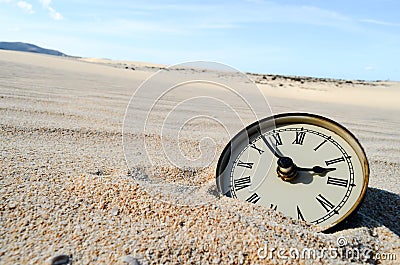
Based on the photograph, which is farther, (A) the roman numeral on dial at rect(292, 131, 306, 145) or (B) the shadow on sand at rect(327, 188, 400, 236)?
(A) the roman numeral on dial at rect(292, 131, 306, 145)

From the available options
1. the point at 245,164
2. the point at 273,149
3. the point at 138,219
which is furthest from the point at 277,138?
the point at 138,219

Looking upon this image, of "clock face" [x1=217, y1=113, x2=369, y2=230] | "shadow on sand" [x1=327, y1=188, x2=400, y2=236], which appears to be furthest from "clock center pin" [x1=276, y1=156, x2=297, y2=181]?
"shadow on sand" [x1=327, y1=188, x2=400, y2=236]

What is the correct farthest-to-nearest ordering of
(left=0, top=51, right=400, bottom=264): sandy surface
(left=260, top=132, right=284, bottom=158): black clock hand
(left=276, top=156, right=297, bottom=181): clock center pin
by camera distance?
(left=260, top=132, right=284, bottom=158): black clock hand → (left=276, top=156, right=297, bottom=181): clock center pin → (left=0, top=51, right=400, bottom=264): sandy surface

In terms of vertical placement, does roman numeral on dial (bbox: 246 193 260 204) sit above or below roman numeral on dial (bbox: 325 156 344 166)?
below

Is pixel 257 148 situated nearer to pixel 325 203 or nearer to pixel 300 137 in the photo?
pixel 300 137

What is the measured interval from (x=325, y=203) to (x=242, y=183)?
1.13 ft

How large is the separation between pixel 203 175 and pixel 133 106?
8.29 ft

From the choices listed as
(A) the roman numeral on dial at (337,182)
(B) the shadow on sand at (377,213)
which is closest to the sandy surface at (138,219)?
(B) the shadow on sand at (377,213)

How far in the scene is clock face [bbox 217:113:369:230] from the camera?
1296 millimetres

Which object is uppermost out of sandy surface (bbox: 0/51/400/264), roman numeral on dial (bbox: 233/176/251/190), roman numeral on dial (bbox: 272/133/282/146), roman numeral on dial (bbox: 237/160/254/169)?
roman numeral on dial (bbox: 272/133/282/146)

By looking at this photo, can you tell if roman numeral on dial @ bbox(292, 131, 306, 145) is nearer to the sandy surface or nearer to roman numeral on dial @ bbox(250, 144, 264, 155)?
roman numeral on dial @ bbox(250, 144, 264, 155)

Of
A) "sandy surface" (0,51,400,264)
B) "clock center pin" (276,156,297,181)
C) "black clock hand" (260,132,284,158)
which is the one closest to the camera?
"sandy surface" (0,51,400,264)

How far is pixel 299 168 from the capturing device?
1407 millimetres

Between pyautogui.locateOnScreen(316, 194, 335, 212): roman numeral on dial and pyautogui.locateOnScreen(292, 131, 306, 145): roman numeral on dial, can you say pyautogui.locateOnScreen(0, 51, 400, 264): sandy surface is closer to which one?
pyautogui.locateOnScreen(316, 194, 335, 212): roman numeral on dial
